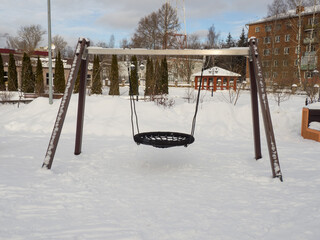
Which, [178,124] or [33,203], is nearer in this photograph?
[33,203]

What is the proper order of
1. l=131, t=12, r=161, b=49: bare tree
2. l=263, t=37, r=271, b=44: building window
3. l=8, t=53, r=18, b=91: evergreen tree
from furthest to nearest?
l=263, t=37, r=271, b=44: building window, l=131, t=12, r=161, b=49: bare tree, l=8, t=53, r=18, b=91: evergreen tree

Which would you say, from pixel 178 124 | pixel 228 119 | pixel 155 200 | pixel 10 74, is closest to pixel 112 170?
pixel 155 200

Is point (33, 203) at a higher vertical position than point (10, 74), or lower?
lower

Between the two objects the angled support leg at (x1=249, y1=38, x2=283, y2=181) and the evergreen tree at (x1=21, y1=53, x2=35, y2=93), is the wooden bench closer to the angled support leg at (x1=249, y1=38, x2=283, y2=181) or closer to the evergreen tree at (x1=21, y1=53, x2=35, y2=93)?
the angled support leg at (x1=249, y1=38, x2=283, y2=181)

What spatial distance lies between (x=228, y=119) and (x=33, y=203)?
5952mm

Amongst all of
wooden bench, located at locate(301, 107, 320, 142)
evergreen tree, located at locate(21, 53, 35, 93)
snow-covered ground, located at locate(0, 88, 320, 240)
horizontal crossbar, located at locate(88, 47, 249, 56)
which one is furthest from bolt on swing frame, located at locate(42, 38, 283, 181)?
evergreen tree, located at locate(21, 53, 35, 93)

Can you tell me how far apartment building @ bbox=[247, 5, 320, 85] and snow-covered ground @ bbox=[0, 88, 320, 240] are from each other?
25.2 metres

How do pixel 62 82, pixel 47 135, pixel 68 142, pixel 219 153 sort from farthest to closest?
pixel 62 82
pixel 47 135
pixel 68 142
pixel 219 153

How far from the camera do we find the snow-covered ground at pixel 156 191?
2248 mm

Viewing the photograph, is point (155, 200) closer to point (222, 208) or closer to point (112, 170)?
A: point (222, 208)

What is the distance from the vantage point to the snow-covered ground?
2.25 metres

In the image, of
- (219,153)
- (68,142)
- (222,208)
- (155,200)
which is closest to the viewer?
(222,208)

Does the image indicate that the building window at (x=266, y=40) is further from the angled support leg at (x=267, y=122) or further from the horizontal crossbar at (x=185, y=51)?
the angled support leg at (x=267, y=122)

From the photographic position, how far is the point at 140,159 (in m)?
4.56
